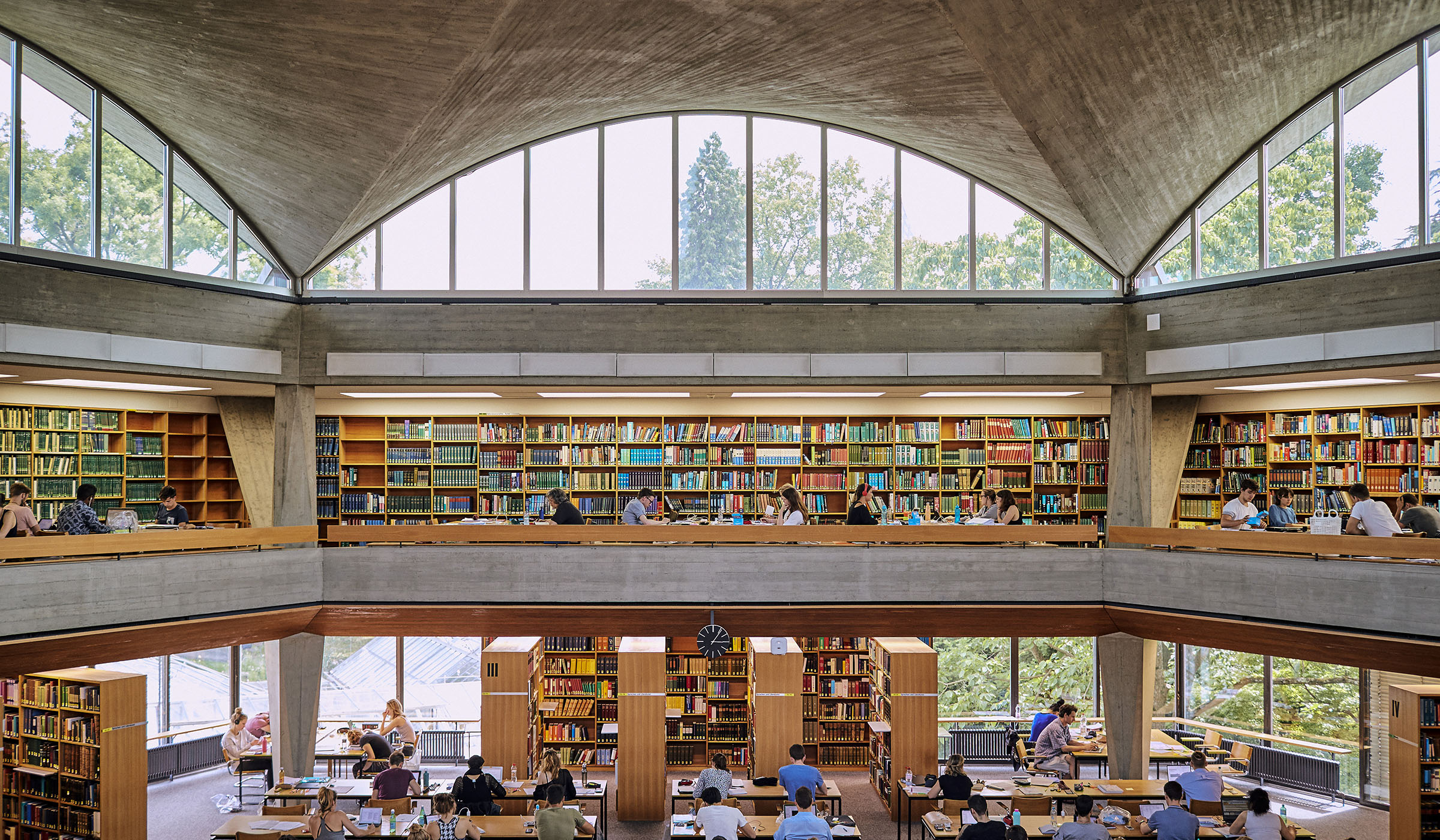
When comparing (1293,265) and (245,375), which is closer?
(1293,265)

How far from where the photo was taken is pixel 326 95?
8.14 metres

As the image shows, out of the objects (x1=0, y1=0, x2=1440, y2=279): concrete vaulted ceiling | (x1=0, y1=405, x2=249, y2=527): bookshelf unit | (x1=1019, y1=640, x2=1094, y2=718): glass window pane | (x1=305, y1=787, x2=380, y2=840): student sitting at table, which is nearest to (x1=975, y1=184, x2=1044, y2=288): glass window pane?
(x1=0, y1=0, x2=1440, y2=279): concrete vaulted ceiling

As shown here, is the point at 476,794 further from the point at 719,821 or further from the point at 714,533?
the point at 714,533

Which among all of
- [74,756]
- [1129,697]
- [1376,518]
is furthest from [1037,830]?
[74,756]

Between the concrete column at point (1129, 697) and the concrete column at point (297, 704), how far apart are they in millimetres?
9109

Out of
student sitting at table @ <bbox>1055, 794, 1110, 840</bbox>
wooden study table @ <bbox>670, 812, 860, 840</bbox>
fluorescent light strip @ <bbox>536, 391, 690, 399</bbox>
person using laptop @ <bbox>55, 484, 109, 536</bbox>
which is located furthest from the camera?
fluorescent light strip @ <bbox>536, 391, 690, 399</bbox>

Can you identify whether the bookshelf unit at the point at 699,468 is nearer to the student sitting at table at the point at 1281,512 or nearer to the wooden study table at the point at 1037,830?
the student sitting at table at the point at 1281,512

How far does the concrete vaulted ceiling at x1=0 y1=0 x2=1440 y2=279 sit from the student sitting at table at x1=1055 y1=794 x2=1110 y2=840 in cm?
604

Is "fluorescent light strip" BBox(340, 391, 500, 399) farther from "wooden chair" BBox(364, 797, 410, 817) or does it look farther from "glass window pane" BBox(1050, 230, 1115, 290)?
"glass window pane" BBox(1050, 230, 1115, 290)

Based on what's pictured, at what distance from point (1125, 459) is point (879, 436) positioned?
2998mm

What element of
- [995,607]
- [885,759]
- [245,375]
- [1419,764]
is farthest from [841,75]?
[1419,764]

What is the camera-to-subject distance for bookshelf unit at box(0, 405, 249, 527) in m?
10.7

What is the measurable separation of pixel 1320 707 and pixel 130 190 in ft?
52.3

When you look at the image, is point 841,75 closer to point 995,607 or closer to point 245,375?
point 995,607
